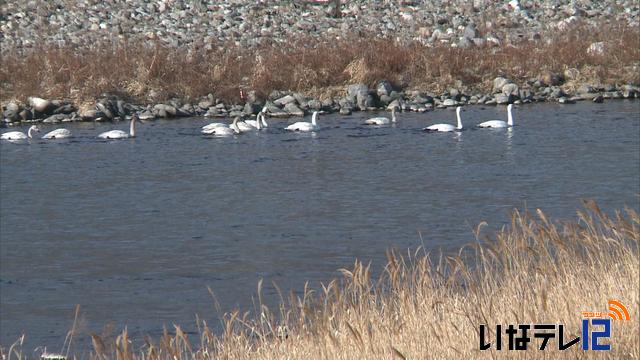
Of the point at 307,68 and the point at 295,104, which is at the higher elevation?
the point at 307,68

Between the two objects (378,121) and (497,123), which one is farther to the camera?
(378,121)

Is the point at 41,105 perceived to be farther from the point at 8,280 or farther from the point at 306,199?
the point at 8,280

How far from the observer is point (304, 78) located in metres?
27.5

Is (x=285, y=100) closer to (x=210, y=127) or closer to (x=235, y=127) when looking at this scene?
(x=235, y=127)

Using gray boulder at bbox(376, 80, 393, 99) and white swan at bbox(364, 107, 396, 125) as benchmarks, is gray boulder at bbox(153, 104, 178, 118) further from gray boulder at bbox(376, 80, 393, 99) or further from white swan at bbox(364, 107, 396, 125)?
gray boulder at bbox(376, 80, 393, 99)

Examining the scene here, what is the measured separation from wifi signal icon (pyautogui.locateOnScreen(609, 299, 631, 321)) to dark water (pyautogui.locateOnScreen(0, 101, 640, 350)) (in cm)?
209

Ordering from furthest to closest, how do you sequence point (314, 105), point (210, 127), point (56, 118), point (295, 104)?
point (295, 104)
point (314, 105)
point (56, 118)
point (210, 127)

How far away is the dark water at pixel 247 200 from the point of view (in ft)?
39.0

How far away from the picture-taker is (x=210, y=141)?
22.5 meters

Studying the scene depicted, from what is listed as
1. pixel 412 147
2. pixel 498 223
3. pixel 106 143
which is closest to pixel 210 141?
pixel 106 143

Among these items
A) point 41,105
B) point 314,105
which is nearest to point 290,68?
point 314,105

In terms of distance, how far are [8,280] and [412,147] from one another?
9.73 m

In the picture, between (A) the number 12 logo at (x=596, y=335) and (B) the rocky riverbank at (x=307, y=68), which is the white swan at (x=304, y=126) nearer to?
(B) the rocky riverbank at (x=307, y=68)

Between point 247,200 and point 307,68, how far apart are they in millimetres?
11259
